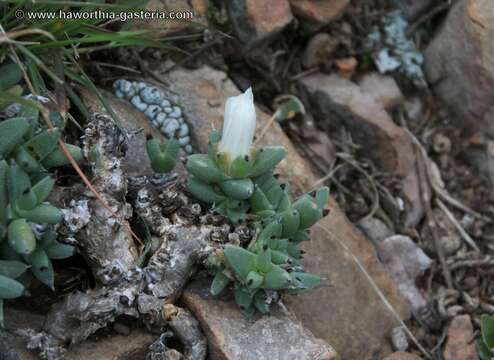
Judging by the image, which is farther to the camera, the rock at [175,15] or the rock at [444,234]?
the rock at [444,234]

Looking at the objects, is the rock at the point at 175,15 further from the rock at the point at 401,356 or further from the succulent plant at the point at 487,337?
the succulent plant at the point at 487,337

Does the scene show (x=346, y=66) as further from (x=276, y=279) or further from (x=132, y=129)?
(x=276, y=279)

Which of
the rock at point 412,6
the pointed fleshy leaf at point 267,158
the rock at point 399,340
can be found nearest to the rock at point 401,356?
the rock at point 399,340

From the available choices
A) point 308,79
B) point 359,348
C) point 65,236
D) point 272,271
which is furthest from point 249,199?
point 308,79

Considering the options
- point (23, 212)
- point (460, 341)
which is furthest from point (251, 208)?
point (460, 341)

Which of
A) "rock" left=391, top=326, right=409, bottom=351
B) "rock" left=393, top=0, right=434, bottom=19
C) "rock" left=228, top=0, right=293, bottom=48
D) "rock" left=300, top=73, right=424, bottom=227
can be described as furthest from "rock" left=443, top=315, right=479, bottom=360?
"rock" left=393, top=0, right=434, bottom=19

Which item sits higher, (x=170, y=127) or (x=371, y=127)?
(x=170, y=127)
